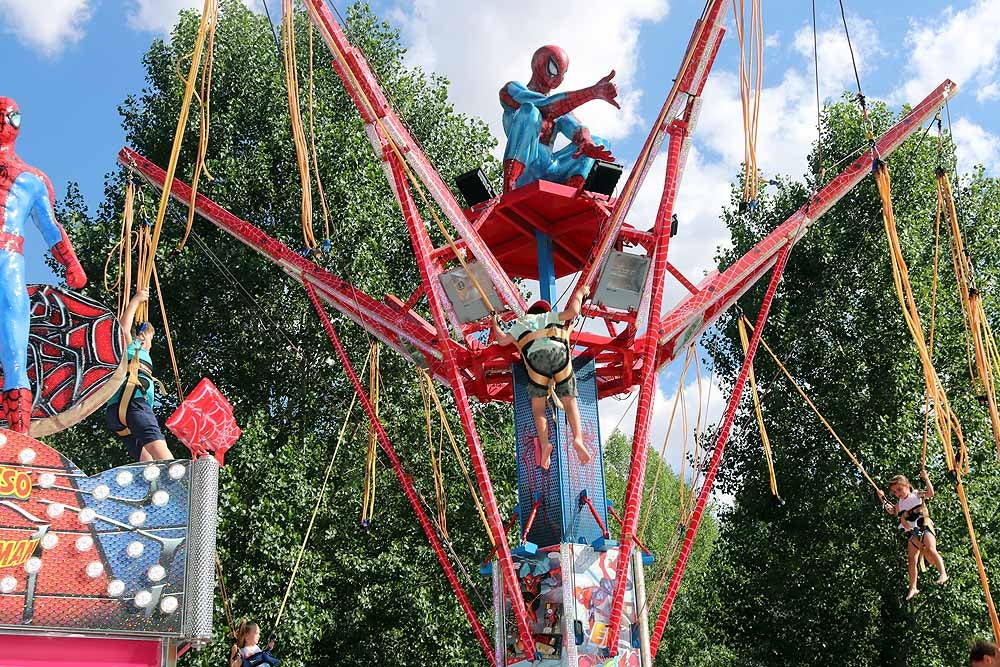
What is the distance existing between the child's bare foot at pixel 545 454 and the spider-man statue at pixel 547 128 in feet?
12.2

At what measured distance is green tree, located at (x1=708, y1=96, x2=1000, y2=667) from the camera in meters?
20.8

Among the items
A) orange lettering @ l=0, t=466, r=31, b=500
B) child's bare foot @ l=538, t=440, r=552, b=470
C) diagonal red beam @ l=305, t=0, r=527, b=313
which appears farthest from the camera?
diagonal red beam @ l=305, t=0, r=527, b=313

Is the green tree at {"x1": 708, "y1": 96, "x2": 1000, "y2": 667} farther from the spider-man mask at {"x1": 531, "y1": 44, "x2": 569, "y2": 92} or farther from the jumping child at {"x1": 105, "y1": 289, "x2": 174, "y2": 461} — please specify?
the jumping child at {"x1": 105, "y1": 289, "x2": 174, "y2": 461}

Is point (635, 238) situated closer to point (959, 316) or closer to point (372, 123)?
point (372, 123)

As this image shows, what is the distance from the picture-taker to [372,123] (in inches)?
553

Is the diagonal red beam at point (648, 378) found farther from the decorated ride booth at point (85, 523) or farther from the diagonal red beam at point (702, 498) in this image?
the decorated ride booth at point (85, 523)

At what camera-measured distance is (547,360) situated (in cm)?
1305

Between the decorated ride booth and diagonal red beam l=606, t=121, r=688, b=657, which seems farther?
diagonal red beam l=606, t=121, r=688, b=657

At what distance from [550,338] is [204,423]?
184 inches

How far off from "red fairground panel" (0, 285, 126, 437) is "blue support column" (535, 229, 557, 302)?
610 centimetres

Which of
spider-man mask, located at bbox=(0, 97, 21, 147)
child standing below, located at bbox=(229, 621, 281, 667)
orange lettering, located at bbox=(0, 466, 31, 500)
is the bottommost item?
child standing below, located at bbox=(229, 621, 281, 667)

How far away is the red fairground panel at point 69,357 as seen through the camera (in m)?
10.1

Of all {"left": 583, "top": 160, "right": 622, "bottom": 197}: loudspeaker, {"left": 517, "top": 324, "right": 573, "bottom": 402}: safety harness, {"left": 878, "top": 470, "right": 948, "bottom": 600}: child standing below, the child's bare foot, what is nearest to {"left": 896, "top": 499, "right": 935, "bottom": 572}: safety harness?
{"left": 878, "top": 470, "right": 948, "bottom": 600}: child standing below

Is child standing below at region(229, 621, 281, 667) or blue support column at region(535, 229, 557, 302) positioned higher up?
Answer: blue support column at region(535, 229, 557, 302)
